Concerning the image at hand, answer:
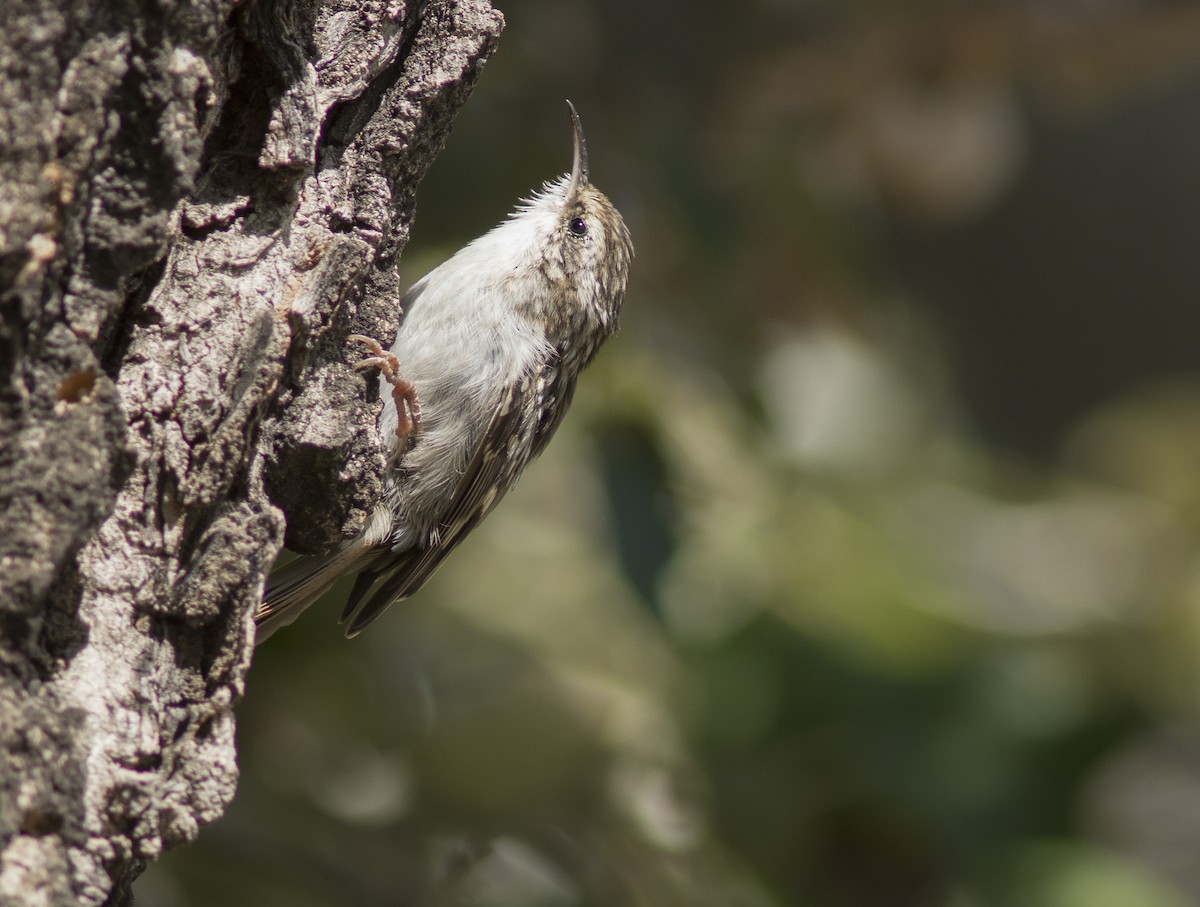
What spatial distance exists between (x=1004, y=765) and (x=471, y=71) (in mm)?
2198

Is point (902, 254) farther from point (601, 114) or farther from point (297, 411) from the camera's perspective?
point (297, 411)

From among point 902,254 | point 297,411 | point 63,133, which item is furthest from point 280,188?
point 902,254

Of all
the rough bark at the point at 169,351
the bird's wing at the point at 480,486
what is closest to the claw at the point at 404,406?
the bird's wing at the point at 480,486

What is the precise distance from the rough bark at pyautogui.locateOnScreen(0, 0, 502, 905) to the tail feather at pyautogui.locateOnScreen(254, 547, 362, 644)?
0.65m

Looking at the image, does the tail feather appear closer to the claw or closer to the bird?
the bird

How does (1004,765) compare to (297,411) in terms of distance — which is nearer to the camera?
(297,411)

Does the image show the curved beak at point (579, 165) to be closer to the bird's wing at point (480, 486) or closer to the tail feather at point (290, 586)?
the bird's wing at point (480, 486)

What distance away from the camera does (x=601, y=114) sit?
12.7 ft

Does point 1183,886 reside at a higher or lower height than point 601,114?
lower

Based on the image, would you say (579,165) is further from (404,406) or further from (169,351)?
(169,351)

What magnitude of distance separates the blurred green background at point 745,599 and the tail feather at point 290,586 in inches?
17.1

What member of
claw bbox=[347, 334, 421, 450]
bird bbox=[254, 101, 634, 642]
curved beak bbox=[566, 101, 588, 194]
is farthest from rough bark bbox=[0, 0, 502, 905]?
curved beak bbox=[566, 101, 588, 194]

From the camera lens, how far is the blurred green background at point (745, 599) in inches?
130

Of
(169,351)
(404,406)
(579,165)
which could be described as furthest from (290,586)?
(579,165)
